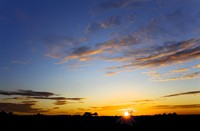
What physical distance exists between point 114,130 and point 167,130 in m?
10.1

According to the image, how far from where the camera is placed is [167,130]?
180 feet

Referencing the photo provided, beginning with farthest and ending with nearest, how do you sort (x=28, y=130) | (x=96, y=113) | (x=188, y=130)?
1. (x=96, y=113)
2. (x=188, y=130)
3. (x=28, y=130)

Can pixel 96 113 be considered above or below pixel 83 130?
above

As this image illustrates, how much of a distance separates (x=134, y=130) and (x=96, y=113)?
8727 centimetres

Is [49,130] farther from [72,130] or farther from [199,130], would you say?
[199,130]

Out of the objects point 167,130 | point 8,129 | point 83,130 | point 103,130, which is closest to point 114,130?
point 103,130

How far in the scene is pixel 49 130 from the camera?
51.8 m

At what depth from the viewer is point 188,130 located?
53906 mm

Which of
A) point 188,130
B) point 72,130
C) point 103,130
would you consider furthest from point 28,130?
point 188,130

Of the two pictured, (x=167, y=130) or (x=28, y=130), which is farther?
(x=167, y=130)

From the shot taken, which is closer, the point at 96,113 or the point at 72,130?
the point at 72,130

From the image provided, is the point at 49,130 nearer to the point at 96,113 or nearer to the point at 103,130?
the point at 103,130

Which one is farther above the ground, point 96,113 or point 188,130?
point 96,113

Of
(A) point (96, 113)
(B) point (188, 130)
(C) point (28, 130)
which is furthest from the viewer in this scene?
(A) point (96, 113)
